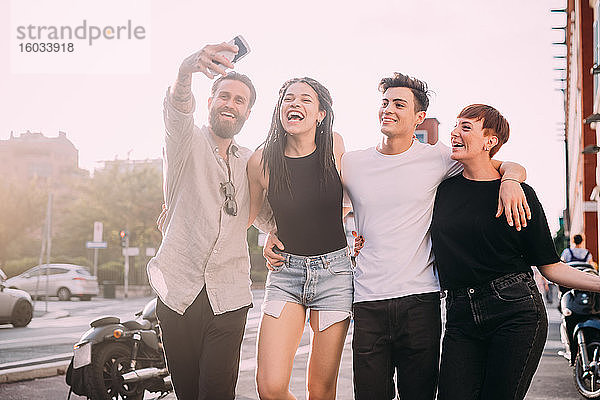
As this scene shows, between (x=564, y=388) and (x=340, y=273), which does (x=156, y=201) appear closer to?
(x=564, y=388)

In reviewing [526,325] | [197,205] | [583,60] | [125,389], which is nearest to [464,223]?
[526,325]

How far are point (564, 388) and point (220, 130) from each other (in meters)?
6.24

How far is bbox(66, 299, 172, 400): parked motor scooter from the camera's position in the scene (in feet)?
21.7

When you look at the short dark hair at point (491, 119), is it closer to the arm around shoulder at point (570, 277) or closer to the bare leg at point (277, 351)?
the arm around shoulder at point (570, 277)

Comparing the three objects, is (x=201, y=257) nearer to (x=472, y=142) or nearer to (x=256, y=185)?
(x=256, y=185)

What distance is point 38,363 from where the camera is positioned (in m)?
10.5

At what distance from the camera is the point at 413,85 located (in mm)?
4254

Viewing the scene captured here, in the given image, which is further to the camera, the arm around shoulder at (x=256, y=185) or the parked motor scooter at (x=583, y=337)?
the parked motor scooter at (x=583, y=337)

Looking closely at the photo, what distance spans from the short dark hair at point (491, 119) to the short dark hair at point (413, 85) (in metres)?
0.25

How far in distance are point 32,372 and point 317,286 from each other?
265 inches

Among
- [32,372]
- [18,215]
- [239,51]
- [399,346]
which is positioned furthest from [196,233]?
[18,215]

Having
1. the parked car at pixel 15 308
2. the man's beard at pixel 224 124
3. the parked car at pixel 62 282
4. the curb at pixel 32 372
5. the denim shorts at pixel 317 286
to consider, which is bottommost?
the parked car at pixel 62 282

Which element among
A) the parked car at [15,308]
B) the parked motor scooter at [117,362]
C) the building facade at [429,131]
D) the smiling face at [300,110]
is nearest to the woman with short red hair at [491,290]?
the smiling face at [300,110]

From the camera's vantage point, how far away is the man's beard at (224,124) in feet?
14.3
